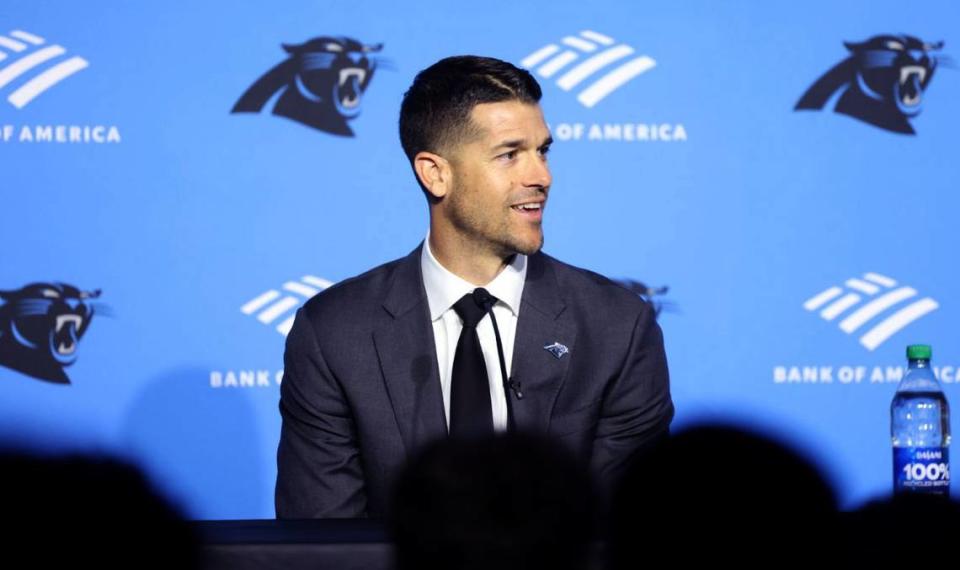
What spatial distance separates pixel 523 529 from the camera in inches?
31.3

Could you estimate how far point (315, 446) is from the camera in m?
2.60

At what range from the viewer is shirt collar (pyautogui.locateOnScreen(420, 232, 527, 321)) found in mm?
2668

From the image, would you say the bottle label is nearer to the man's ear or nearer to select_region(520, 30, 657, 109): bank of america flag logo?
the man's ear

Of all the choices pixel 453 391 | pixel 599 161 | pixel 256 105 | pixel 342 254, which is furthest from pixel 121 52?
pixel 453 391

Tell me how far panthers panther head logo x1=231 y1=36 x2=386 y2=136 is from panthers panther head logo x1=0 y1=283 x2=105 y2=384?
673 mm

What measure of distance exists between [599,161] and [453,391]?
48.2 inches

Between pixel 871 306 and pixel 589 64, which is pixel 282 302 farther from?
pixel 871 306

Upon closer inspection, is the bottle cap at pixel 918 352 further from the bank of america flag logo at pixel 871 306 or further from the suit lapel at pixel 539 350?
the bank of america flag logo at pixel 871 306

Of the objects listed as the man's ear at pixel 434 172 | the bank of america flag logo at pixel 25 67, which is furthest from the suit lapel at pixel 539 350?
the bank of america flag logo at pixel 25 67

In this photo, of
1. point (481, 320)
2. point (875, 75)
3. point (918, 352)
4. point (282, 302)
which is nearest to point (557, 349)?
point (481, 320)

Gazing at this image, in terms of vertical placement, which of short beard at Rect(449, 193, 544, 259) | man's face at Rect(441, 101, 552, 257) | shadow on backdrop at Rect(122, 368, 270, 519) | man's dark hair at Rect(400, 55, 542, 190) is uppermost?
man's dark hair at Rect(400, 55, 542, 190)

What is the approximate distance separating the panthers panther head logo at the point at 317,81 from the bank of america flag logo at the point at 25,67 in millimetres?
493

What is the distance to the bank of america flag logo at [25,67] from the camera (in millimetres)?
3396

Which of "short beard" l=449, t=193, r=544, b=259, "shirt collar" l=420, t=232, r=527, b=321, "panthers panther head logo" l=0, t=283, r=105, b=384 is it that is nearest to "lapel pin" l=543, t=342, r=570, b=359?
"shirt collar" l=420, t=232, r=527, b=321
